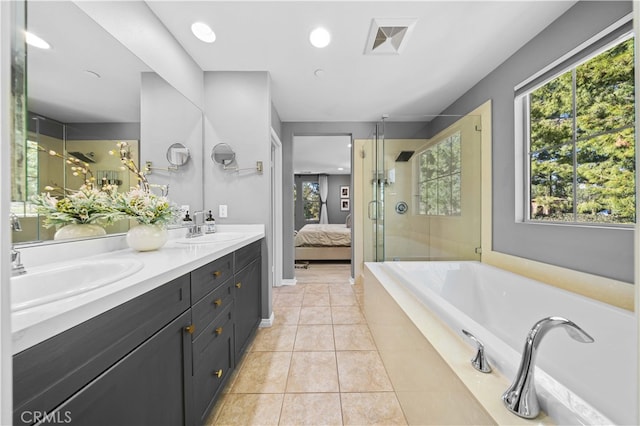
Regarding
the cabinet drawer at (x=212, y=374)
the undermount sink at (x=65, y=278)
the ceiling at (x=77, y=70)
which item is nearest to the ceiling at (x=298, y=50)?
the ceiling at (x=77, y=70)

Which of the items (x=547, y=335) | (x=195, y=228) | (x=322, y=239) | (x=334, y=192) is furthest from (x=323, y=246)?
(x=334, y=192)

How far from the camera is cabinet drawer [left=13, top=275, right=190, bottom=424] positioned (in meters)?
0.50

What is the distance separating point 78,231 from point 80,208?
0.37 feet

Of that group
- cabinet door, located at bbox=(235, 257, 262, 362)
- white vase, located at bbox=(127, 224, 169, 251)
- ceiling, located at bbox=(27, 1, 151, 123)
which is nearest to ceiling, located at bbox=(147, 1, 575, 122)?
ceiling, located at bbox=(27, 1, 151, 123)

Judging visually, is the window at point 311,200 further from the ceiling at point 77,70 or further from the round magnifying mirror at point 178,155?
the ceiling at point 77,70

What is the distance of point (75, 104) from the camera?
1.21m

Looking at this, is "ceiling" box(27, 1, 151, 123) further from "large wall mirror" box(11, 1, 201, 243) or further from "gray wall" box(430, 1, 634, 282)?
"gray wall" box(430, 1, 634, 282)

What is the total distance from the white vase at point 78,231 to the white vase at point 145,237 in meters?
0.14

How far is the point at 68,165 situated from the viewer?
1170 mm

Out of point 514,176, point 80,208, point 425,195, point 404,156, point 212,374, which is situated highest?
point 404,156

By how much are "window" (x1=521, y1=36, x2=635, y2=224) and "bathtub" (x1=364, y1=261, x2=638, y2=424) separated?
1.90 feet

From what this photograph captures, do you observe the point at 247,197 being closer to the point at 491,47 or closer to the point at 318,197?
the point at 491,47

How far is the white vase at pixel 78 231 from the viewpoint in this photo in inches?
45.0

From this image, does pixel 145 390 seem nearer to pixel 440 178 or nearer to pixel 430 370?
pixel 430 370
